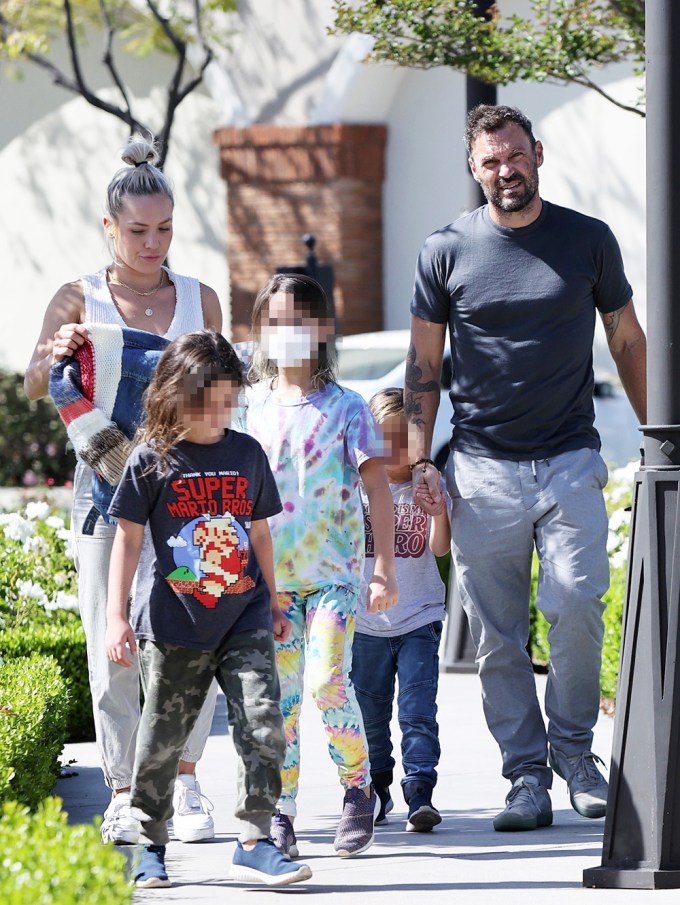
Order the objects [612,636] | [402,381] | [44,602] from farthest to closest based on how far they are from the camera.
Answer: [402,381] → [612,636] → [44,602]

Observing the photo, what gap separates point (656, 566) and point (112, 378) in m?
1.62

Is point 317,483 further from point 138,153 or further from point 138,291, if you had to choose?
point 138,153

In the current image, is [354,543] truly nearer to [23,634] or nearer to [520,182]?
[520,182]

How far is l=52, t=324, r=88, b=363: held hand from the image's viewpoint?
4.64 meters

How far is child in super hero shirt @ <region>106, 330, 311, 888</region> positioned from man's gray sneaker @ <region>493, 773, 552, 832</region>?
0.90 metres

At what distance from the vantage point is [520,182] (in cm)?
488

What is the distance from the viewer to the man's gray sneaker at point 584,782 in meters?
4.92

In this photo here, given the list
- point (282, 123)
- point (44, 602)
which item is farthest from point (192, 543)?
point (282, 123)

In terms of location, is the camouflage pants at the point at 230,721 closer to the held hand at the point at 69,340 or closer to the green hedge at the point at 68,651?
the held hand at the point at 69,340

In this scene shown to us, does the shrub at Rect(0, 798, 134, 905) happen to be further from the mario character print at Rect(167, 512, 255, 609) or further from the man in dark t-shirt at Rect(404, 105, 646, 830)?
the man in dark t-shirt at Rect(404, 105, 646, 830)

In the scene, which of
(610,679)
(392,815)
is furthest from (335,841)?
(610,679)

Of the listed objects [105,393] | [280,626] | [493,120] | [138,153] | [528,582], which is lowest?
[280,626]

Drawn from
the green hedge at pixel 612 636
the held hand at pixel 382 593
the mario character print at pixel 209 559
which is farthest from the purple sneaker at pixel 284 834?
the green hedge at pixel 612 636

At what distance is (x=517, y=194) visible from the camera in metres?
4.88
